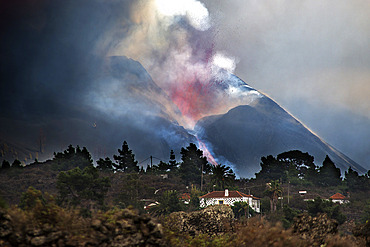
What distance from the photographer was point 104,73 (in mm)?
170375

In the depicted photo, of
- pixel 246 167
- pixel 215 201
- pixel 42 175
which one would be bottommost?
pixel 215 201

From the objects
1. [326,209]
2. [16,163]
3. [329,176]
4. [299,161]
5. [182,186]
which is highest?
[299,161]

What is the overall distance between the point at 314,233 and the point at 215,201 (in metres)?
59.0

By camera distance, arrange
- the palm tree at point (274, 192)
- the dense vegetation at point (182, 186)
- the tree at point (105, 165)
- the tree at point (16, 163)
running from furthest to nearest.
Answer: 1. the tree at point (105, 165)
2. the tree at point (16, 163)
3. the palm tree at point (274, 192)
4. the dense vegetation at point (182, 186)

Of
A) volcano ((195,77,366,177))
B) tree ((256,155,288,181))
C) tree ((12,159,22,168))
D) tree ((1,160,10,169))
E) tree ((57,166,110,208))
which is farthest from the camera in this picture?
volcano ((195,77,366,177))

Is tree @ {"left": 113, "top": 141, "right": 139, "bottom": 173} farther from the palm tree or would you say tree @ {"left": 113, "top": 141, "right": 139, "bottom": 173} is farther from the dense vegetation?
the palm tree

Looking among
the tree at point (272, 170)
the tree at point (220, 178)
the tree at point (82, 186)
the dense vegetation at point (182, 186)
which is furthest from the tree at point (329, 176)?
the tree at point (82, 186)

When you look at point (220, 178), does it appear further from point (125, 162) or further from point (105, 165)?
point (105, 165)

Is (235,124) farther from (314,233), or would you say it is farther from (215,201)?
(314,233)

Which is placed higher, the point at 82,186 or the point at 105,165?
the point at 105,165

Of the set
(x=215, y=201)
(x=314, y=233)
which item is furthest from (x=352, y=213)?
(x=314, y=233)

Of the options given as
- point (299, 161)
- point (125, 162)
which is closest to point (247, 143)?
point (299, 161)

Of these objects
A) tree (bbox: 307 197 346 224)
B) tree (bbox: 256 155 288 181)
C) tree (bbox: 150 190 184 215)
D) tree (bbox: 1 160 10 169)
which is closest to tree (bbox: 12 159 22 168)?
tree (bbox: 1 160 10 169)

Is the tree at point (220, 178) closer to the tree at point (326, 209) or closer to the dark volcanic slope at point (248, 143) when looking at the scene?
the tree at point (326, 209)
